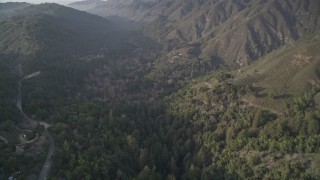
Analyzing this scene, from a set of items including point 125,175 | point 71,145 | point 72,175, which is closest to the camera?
point 72,175

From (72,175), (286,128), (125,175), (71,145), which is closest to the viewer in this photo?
(72,175)

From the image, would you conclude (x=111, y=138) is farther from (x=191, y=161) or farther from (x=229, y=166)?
(x=229, y=166)

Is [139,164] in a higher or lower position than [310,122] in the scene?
lower

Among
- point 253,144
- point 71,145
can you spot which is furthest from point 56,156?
point 253,144

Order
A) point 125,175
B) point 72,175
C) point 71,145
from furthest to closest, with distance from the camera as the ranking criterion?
1. point 71,145
2. point 125,175
3. point 72,175

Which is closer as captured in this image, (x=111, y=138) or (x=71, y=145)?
(x=71, y=145)

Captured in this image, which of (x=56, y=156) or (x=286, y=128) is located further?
(x=286, y=128)

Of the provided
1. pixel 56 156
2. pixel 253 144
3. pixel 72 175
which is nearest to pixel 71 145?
pixel 56 156

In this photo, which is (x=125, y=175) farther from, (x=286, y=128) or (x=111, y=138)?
(x=286, y=128)

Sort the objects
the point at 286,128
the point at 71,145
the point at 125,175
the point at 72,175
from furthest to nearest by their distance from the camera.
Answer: the point at 286,128, the point at 71,145, the point at 125,175, the point at 72,175

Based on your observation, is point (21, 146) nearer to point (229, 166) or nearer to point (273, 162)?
point (229, 166)
